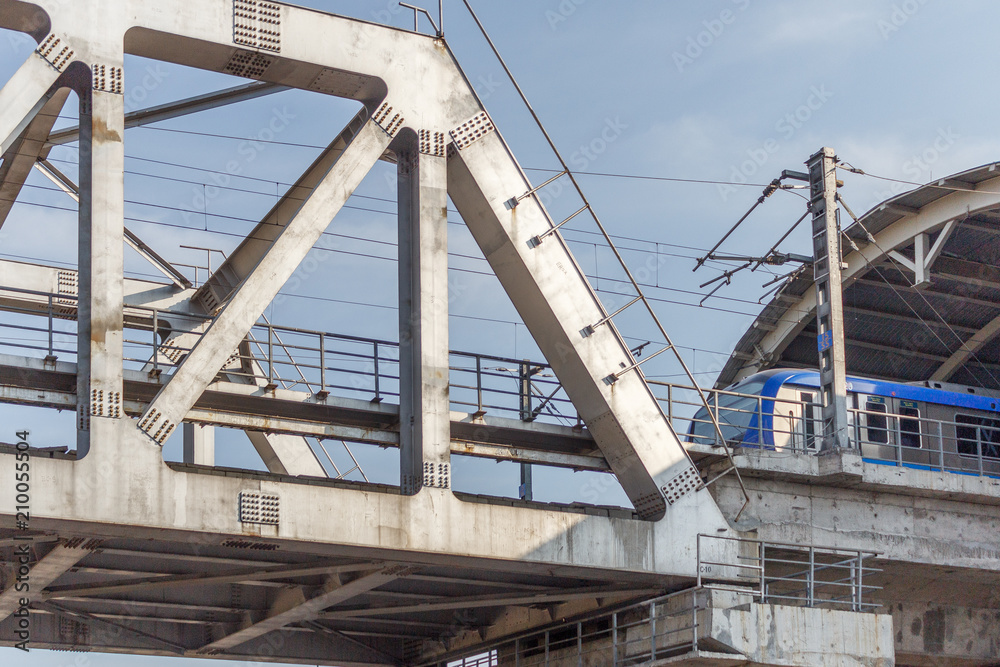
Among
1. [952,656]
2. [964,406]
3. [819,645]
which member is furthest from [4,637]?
[964,406]

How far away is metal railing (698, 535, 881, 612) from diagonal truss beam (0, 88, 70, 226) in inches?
521

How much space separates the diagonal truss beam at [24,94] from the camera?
1822 cm

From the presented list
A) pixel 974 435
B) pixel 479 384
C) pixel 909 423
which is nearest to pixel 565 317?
pixel 479 384

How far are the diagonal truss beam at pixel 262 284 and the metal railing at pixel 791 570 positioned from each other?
8.44m

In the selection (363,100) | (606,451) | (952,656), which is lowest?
(952,656)

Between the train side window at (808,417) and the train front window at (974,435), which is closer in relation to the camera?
the train side window at (808,417)

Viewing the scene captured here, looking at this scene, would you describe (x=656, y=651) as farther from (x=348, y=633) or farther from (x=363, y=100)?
(x=363, y=100)

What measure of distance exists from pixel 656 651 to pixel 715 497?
317 centimetres

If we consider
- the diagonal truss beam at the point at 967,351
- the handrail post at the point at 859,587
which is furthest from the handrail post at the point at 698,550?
the diagonal truss beam at the point at 967,351

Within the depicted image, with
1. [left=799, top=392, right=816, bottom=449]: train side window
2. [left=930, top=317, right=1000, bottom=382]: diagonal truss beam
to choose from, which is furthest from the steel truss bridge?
[left=930, top=317, right=1000, bottom=382]: diagonal truss beam

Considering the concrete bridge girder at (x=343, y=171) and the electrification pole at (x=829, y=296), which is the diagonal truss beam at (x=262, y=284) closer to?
the concrete bridge girder at (x=343, y=171)

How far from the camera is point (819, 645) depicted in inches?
886

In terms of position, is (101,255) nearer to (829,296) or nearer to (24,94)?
(24,94)

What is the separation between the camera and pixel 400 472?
2078cm
